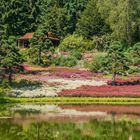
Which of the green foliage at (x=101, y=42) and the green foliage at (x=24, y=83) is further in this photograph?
the green foliage at (x=101, y=42)

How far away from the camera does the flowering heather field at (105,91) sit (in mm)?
53188

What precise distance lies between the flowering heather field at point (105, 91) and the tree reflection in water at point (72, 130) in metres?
13.9

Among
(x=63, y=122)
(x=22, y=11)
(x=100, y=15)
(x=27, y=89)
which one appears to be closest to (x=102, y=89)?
(x=27, y=89)

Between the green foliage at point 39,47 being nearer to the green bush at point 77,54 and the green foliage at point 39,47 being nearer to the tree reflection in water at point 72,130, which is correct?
the green bush at point 77,54

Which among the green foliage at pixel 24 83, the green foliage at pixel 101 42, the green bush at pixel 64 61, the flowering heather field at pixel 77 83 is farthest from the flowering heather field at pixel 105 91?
the green foliage at pixel 101 42

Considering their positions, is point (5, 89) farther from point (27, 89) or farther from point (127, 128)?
point (127, 128)

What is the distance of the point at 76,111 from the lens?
45125 mm

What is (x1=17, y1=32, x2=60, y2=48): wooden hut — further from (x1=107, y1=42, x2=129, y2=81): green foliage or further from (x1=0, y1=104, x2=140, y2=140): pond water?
(x1=0, y1=104, x2=140, y2=140): pond water

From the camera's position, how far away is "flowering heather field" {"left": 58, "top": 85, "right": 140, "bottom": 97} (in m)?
53.2

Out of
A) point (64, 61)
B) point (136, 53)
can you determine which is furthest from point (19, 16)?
point (136, 53)

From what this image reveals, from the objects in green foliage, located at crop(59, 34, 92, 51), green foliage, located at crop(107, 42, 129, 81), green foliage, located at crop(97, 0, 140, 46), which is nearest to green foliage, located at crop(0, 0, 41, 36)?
green foliage, located at crop(59, 34, 92, 51)

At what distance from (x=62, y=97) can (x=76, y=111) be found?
7356mm

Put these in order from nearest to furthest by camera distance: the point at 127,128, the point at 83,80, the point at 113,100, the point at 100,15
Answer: the point at 127,128
the point at 113,100
the point at 83,80
the point at 100,15

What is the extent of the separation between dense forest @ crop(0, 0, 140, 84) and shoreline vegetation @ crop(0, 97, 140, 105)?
7224mm
